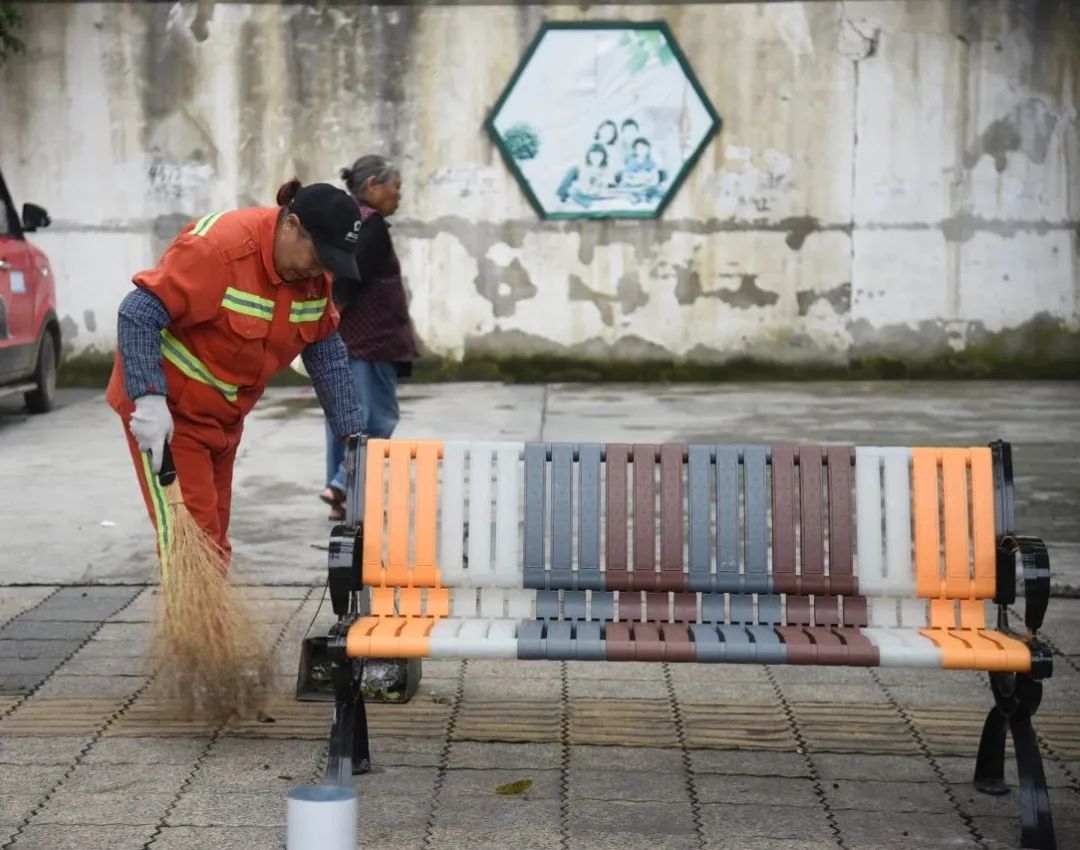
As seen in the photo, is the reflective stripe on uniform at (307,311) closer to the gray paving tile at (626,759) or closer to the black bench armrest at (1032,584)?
the gray paving tile at (626,759)

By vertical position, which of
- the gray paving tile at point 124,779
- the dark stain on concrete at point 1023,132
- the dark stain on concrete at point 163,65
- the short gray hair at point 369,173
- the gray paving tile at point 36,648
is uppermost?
the dark stain on concrete at point 163,65

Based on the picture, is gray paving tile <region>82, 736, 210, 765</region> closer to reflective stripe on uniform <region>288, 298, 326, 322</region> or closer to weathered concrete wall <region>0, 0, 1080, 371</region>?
A: reflective stripe on uniform <region>288, 298, 326, 322</region>

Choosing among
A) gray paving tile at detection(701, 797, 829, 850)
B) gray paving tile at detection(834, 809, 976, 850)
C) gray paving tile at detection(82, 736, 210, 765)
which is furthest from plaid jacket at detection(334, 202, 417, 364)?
gray paving tile at detection(834, 809, 976, 850)

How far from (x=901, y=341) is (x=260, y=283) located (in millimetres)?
10857

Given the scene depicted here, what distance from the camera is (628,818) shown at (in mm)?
4703

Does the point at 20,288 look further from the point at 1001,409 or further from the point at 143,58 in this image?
A: the point at 1001,409

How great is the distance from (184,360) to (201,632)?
817 mm

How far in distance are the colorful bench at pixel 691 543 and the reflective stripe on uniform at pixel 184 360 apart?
0.57 meters

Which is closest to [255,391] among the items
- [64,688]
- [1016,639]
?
[64,688]

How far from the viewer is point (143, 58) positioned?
15094mm

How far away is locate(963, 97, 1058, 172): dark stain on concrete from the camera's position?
1517 cm

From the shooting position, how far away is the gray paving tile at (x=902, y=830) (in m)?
4.52

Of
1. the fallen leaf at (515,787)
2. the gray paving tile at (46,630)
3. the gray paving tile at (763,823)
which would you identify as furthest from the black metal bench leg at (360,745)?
the gray paving tile at (46,630)

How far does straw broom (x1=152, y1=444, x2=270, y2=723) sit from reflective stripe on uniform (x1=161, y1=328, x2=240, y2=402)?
0.87ft
